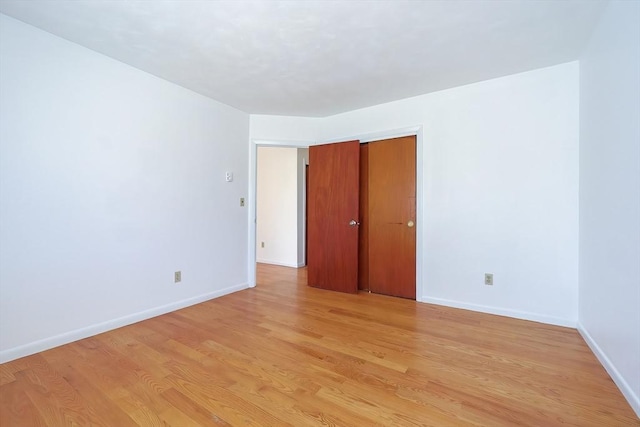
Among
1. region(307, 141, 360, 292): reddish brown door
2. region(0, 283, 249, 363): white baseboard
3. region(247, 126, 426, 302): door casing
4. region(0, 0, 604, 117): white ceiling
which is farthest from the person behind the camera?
region(307, 141, 360, 292): reddish brown door

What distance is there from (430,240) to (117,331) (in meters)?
3.17

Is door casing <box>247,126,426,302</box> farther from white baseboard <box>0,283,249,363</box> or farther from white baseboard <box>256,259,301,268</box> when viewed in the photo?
white baseboard <box>256,259,301,268</box>

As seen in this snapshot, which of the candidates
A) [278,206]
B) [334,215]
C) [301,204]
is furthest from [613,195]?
[278,206]

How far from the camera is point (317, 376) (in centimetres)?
171

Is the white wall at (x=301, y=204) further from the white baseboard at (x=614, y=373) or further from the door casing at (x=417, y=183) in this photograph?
the white baseboard at (x=614, y=373)

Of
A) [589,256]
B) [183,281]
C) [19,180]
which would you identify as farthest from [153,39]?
[589,256]

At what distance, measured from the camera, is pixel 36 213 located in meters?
1.98

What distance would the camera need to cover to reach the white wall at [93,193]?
1.90m

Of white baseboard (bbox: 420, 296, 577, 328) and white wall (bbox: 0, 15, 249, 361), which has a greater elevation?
white wall (bbox: 0, 15, 249, 361)

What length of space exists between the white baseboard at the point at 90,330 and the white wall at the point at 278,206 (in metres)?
2.06

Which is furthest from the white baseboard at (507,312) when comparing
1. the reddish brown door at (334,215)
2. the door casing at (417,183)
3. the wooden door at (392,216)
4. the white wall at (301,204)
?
the white wall at (301,204)

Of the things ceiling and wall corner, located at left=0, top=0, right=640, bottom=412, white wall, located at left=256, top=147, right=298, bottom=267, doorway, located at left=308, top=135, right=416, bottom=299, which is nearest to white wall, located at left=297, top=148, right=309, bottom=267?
white wall, located at left=256, top=147, right=298, bottom=267

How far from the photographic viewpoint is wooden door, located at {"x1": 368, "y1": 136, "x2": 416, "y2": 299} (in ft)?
10.8

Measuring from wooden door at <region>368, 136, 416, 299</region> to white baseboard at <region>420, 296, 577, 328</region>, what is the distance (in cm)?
31
